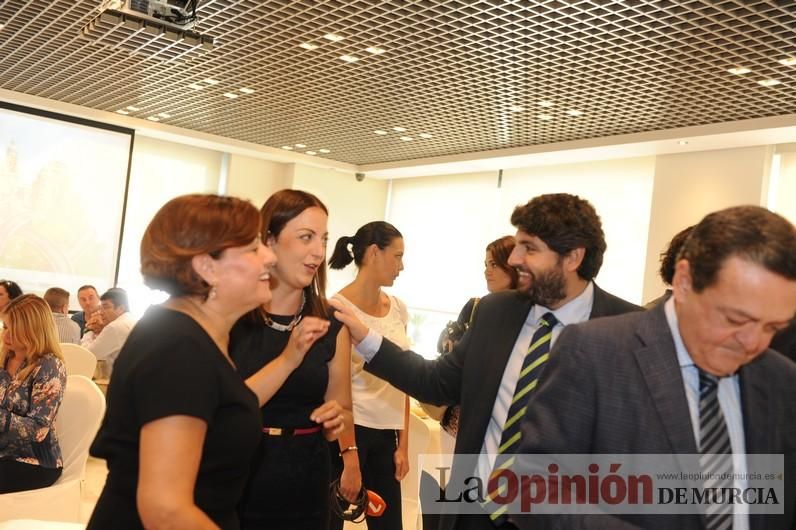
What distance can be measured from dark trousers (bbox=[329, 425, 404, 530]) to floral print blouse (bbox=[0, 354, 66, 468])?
139 cm

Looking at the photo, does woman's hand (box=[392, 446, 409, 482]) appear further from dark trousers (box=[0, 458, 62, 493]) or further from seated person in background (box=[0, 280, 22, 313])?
seated person in background (box=[0, 280, 22, 313])

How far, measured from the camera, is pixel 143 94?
9398mm

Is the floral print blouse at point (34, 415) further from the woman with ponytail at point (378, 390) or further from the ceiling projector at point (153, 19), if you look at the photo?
the ceiling projector at point (153, 19)

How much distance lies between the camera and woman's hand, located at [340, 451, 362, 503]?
2.76 meters

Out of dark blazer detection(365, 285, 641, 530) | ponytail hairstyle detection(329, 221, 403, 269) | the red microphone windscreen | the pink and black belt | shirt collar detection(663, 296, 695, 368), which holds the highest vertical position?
ponytail hairstyle detection(329, 221, 403, 269)

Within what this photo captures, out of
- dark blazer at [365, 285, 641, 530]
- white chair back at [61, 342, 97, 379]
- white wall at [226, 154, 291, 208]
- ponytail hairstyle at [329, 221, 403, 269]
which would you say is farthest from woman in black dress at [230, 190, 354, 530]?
white wall at [226, 154, 291, 208]

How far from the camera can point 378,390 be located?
12.1ft

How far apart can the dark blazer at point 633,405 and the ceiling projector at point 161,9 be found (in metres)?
5.39

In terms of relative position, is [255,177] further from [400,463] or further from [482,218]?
[400,463]

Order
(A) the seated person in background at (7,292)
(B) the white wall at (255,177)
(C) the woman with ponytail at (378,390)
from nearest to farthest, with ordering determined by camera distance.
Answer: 1. (C) the woman with ponytail at (378,390)
2. (A) the seated person in background at (7,292)
3. (B) the white wall at (255,177)

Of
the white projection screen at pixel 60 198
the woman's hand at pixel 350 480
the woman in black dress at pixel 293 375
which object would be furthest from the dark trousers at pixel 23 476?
the white projection screen at pixel 60 198

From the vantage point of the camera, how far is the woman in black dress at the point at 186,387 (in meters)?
1.47

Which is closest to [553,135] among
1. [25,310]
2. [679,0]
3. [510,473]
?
[679,0]

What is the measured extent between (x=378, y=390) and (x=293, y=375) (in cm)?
139
